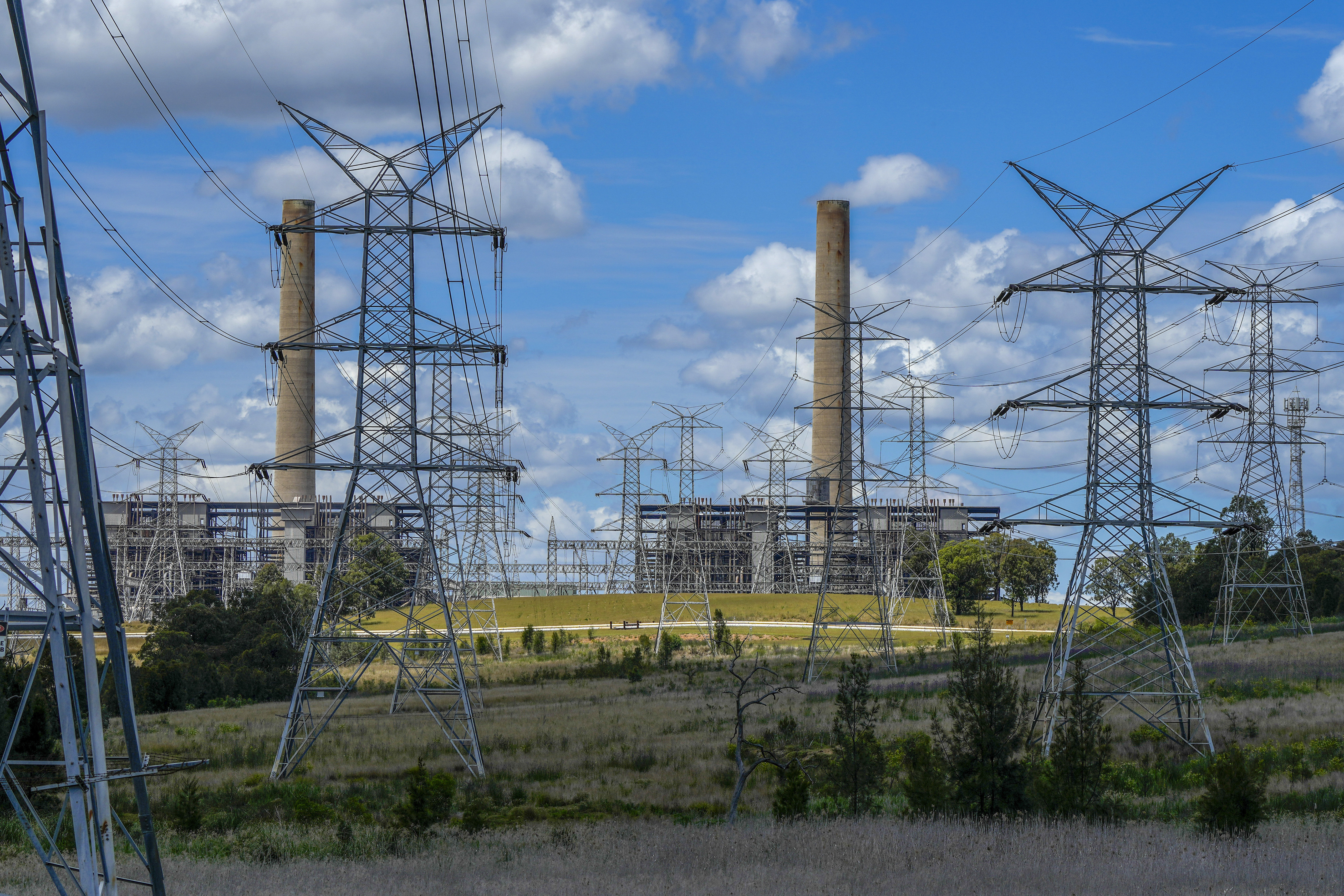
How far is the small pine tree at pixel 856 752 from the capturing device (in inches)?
729

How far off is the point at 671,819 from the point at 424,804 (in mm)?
3608

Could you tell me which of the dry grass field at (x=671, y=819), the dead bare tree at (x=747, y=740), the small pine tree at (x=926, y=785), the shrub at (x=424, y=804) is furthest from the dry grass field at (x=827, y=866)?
the shrub at (x=424, y=804)

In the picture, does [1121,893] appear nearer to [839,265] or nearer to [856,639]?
[856,639]

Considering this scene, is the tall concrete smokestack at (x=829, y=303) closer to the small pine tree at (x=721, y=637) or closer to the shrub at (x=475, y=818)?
the small pine tree at (x=721, y=637)

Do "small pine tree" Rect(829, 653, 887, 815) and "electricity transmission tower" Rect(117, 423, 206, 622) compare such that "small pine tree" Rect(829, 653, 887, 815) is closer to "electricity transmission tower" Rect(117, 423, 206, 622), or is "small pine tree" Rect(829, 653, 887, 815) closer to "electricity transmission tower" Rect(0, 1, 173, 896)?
"electricity transmission tower" Rect(0, 1, 173, 896)

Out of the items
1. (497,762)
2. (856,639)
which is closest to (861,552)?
(856,639)

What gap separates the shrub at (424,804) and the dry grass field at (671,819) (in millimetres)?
290

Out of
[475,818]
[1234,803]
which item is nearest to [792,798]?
[475,818]

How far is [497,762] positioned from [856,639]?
4257 cm

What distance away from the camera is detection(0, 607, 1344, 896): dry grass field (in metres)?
12.9

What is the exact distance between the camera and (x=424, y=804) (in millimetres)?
17672

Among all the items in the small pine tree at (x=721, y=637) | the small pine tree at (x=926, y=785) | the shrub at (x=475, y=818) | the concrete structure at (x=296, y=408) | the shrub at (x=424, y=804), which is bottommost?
the small pine tree at (x=721, y=637)

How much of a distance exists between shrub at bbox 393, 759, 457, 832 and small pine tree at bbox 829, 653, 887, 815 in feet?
19.2

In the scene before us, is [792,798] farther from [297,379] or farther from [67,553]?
[297,379]
